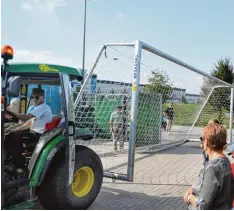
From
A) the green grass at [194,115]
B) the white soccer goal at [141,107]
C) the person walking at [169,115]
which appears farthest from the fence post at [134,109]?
the green grass at [194,115]

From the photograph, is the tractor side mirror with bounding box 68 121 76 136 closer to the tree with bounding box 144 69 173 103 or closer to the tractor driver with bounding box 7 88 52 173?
the tractor driver with bounding box 7 88 52 173

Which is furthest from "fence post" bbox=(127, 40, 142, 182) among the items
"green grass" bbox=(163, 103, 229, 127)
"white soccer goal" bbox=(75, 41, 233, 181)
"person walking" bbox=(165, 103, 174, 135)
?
"green grass" bbox=(163, 103, 229, 127)

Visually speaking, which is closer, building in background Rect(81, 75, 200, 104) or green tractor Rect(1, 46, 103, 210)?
green tractor Rect(1, 46, 103, 210)

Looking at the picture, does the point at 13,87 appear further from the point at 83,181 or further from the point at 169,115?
the point at 169,115

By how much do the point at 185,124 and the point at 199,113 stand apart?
1402 millimetres

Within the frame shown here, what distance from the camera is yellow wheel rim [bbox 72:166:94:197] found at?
4685 mm

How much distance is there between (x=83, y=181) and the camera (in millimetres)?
4852

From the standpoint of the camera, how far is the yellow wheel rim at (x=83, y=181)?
4.68m

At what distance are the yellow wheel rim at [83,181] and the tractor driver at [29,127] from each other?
0.83 metres

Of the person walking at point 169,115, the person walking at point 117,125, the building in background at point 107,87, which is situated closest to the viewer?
the building in background at point 107,87

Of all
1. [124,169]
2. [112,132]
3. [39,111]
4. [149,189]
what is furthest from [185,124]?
[39,111]

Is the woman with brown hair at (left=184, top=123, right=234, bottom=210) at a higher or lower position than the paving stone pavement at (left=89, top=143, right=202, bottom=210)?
higher

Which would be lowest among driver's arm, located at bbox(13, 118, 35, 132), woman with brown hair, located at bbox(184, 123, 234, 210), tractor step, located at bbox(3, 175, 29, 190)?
tractor step, located at bbox(3, 175, 29, 190)

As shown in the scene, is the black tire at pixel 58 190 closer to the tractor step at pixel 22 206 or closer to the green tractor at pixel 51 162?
the green tractor at pixel 51 162
